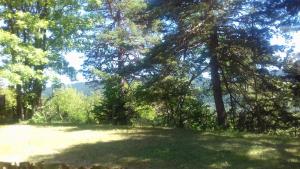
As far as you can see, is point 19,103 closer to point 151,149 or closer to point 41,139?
point 41,139

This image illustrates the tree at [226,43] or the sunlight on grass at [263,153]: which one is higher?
the tree at [226,43]

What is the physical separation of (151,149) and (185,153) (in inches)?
48.2

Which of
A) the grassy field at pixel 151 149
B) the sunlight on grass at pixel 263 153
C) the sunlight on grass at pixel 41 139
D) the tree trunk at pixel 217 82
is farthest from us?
the tree trunk at pixel 217 82

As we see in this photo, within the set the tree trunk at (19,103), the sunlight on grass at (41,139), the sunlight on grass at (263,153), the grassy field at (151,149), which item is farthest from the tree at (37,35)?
the sunlight on grass at (263,153)

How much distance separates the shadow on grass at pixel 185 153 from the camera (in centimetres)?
1248

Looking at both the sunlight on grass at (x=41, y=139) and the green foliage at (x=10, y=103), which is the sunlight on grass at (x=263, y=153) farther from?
the green foliage at (x=10, y=103)

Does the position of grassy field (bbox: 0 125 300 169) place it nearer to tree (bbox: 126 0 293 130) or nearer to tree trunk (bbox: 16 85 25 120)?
tree (bbox: 126 0 293 130)

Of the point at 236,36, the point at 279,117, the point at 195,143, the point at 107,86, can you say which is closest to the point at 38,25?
the point at 107,86

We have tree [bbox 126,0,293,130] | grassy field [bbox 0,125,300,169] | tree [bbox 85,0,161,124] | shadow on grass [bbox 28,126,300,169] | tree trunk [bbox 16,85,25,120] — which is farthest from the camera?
tree [bbox 85,0,161,124]

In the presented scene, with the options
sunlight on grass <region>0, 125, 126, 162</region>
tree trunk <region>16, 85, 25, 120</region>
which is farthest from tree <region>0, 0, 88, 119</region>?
sunlight on grass <region>0, 125, 126, 162</region>

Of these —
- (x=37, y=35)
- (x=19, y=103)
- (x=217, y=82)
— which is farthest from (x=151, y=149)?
(x=19, y=103)

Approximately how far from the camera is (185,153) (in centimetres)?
1368

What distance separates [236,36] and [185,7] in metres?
3.17

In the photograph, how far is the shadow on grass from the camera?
12484 mm
